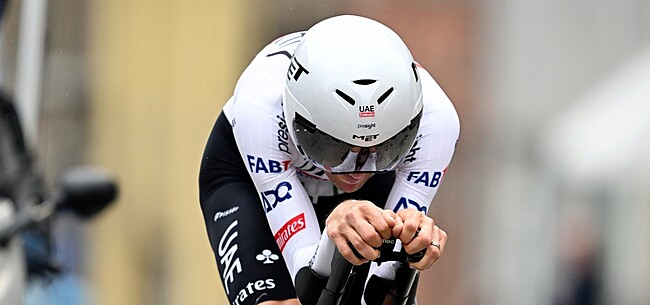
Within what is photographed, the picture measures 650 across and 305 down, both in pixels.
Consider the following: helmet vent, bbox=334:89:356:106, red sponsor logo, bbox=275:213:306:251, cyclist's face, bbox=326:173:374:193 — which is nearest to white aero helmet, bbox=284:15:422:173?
helmet vent, bbox=334:89:356:106

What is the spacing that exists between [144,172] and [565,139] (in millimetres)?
3692

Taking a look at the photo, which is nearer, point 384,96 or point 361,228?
point 361,228

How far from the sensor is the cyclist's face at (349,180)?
5.45m

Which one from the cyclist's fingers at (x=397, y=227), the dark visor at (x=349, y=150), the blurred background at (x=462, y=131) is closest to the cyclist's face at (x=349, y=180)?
the dark visor at (x=349, y=150)

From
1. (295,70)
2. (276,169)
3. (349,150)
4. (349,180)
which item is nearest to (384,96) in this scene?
(349,150)

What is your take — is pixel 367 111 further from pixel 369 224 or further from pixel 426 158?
pixel 426 158

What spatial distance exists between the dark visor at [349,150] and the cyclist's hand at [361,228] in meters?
0.33

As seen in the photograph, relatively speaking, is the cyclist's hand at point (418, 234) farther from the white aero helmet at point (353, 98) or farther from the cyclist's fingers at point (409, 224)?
the white aero helmet at point (353, 98)

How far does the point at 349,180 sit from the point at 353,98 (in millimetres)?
460

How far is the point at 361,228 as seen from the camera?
4.79m

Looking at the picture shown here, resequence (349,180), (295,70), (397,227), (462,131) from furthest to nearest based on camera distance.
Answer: (462,131), (349,180), (295,70), (397,227)

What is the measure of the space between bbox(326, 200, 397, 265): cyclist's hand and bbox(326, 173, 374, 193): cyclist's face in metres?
0.53

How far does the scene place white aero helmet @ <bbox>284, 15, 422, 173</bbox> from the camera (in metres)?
5.11

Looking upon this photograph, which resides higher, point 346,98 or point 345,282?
point 346,98
